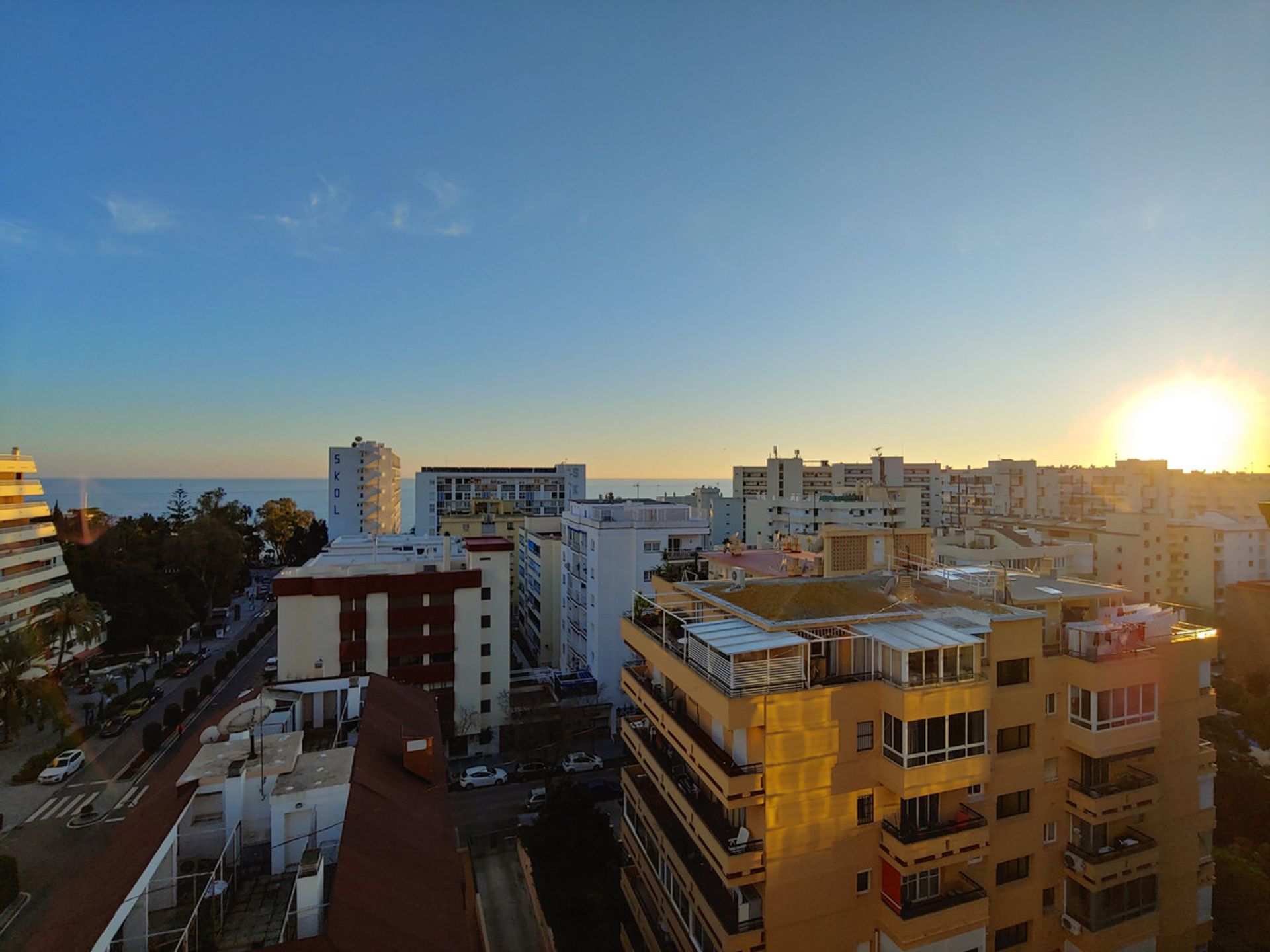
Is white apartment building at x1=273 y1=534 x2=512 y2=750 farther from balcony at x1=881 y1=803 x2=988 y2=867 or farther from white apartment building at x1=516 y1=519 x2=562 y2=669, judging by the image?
balcony at x1=881 y1=803 x2=988 y2=867

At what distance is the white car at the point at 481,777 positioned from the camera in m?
25.7

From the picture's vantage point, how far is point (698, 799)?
1279cm

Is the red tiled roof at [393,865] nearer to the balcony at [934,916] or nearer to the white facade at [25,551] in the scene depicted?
the balcony at [934,916]

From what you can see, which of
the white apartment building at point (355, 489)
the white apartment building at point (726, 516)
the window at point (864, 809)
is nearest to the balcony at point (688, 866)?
the window at point (864, 809)

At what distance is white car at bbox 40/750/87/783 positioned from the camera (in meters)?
24.8

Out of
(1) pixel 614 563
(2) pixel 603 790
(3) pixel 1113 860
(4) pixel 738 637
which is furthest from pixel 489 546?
(3) pixel 1113 860

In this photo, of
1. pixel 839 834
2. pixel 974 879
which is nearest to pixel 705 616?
pixel 839 834

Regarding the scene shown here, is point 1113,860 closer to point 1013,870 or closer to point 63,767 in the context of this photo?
point 1013,870

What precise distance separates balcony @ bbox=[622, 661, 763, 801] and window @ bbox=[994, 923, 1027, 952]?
26.5 feet

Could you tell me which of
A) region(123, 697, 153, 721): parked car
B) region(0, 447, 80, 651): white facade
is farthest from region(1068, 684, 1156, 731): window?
region(0, 447, 80, 651): white facade

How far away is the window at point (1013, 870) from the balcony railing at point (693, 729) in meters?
7.14

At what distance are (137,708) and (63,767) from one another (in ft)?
21.7

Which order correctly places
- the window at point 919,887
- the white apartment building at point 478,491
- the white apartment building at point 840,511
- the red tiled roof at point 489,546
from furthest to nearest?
1. the white apartment building at point 478,491
2. the white apartment building at point 840,511
3. the red tiled roof at point 489,546
4. the window at point 919,887

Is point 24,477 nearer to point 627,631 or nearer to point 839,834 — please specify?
point 627,631
